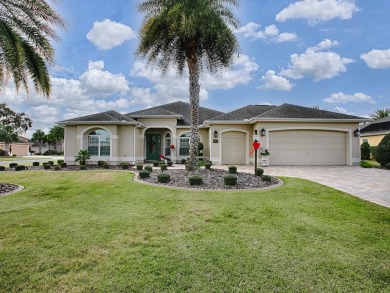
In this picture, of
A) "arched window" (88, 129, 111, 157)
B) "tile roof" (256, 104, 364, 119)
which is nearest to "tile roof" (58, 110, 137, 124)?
"arched window" (88, 129, 111, 157)

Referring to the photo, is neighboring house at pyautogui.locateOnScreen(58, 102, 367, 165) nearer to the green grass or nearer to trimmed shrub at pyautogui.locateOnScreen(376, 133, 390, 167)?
trimmed shrub at pyautogui.locateOnScreen(376, 133, 390, 167)

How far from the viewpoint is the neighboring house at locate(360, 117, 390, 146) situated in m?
25.0

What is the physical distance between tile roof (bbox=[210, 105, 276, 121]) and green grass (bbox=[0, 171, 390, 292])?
39.9ft

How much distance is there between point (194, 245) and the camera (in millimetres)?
4051

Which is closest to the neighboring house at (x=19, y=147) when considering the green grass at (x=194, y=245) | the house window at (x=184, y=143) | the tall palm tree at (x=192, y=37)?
the house window at (x=184, y=143)

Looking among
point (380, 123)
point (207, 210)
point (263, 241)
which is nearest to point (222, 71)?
point (207, 210)

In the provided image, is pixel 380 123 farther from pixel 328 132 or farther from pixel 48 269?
pixel 48 269

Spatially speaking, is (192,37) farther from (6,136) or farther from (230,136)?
(6,136)

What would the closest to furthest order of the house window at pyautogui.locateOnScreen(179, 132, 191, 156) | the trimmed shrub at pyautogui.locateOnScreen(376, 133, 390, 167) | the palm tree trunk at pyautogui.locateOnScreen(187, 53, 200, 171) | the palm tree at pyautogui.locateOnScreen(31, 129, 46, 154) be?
1. the palm tree trunk at pyautogui.locateOnScreen(187, 53, 200, 171)
2. the trimmed shrub at pyautogui.locateOnScreen(376, 133, 390, 167)
3. the house window at pyautogui.locateOnScreen(179, 132, 191, 156)
4. the palm tree at pyautogui.locateOnScreen(31, 129, 46, 154)

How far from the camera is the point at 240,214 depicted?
→ 5684 mm

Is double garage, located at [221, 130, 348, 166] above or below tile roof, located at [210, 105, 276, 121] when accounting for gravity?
below

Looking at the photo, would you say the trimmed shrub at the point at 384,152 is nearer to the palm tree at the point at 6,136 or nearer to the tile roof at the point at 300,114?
the tile roof at the point at 300,114

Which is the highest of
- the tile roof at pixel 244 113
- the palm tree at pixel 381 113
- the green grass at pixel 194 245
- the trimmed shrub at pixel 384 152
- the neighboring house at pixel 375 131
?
the palm tree at pixel 381 113

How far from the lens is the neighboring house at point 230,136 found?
55.2 feet
